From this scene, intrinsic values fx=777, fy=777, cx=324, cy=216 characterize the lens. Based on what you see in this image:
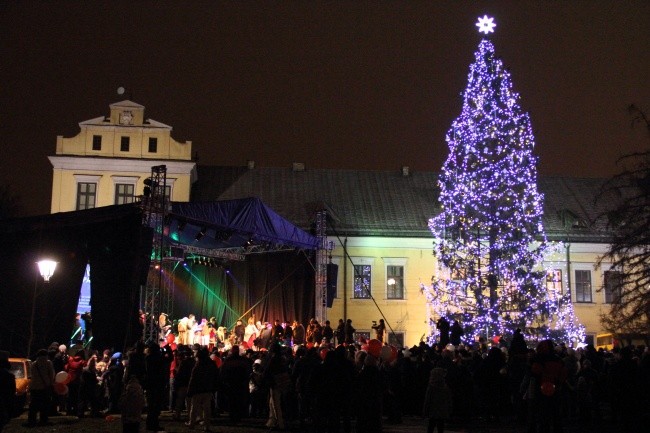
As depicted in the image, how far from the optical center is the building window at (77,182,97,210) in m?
40.8

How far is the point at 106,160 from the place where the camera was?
4062 cm

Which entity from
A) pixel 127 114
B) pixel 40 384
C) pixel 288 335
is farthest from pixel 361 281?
pixel 40 384

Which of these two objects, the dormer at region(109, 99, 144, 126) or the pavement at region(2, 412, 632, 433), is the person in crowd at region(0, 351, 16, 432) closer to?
the pavement at region(2, 412, 632, 433)

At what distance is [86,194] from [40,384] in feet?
86.9

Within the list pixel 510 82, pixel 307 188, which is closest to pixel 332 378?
pixel 510 82

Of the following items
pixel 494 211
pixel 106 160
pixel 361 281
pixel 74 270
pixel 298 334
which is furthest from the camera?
pixel 361 281

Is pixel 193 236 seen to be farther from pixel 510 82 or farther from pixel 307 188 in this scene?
pixel 307 188

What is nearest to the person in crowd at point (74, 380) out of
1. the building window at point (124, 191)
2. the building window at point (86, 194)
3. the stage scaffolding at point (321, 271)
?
the stage scaffolding at point (321, 271)

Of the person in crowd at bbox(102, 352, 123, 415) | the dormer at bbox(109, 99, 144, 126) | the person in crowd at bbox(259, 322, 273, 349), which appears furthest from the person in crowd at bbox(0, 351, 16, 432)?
the dormer at bbox(109, 99, 144, 126)

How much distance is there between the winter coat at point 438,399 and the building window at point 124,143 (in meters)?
30.9

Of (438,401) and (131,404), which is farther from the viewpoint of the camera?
(438,401)

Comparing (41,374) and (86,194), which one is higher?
(86,194)

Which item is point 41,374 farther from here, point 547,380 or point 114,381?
point 547,380

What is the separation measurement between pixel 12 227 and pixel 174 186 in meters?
20.5
